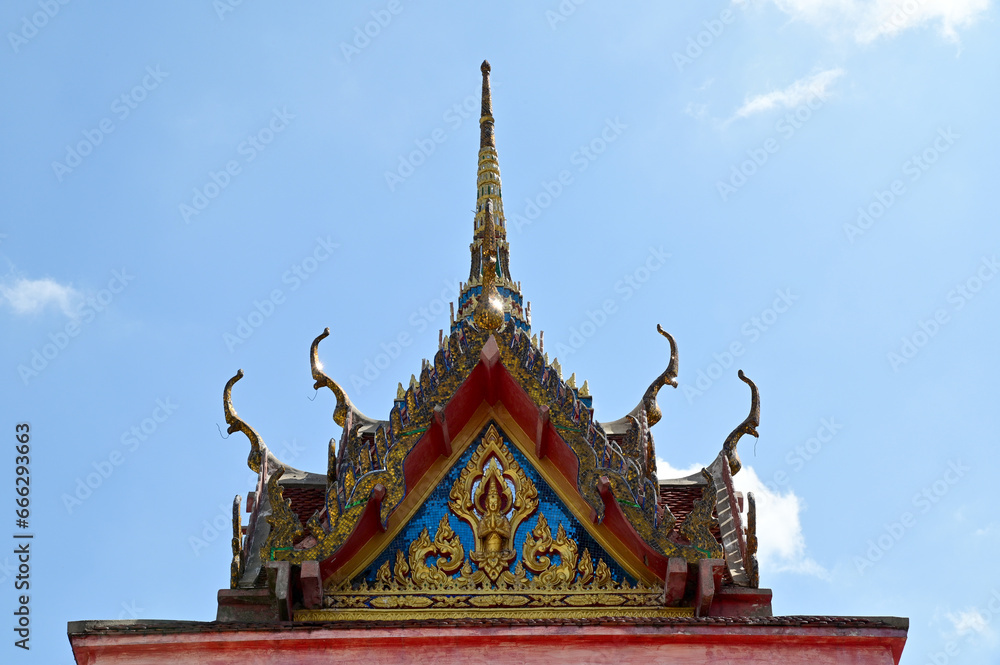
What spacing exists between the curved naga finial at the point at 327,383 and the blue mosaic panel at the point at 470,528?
137cm

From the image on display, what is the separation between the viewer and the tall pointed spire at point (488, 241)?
14.8m

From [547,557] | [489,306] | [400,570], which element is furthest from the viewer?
[489,306]

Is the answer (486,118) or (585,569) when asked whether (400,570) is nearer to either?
(585,569)

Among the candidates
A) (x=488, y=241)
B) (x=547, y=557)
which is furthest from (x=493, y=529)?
(x=488, y=241)

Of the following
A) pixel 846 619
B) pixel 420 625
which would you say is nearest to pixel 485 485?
pixel 420 625

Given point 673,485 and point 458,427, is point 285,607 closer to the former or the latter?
point 458,427

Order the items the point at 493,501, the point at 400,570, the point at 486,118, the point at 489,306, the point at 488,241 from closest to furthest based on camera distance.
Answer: the point at 400,570 → the point at 493,501 → the point at 489,306 → the point at 488,241 → the point at 486,118

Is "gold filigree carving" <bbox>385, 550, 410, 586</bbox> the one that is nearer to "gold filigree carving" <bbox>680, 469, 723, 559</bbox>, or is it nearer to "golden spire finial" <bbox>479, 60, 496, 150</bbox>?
"gold filigree carving" <bbox>680, 469, 723, 559</bbox>

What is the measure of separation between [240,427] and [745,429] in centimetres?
451

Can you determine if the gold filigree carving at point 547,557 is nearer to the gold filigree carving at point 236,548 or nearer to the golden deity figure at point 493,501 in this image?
the golden deity figure at point 493,501

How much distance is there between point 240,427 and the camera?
13.7 metres

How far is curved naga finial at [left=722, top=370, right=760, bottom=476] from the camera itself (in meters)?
13.6

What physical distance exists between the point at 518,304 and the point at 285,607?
4.35 meters

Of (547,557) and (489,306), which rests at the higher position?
(489,306)
